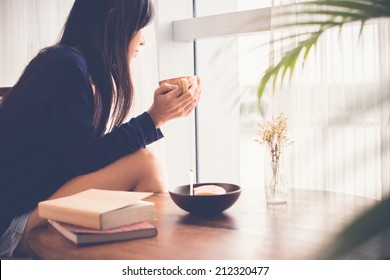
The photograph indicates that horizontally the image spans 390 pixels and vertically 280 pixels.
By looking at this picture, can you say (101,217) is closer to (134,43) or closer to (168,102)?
(168,102)

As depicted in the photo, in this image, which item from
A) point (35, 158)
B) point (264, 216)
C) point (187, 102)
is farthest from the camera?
point (187, 102)

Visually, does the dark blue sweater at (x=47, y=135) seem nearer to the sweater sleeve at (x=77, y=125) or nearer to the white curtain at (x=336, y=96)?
the sweater sleeve at (x=77, y=125)

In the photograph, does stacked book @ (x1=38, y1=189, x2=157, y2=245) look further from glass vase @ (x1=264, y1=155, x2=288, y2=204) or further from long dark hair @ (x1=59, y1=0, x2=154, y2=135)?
long dark hair @ (x1=59, y1=0, x2=154, y2=135)

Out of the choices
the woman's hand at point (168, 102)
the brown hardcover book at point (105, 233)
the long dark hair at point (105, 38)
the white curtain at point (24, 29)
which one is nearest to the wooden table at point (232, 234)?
the brown hardcover book at point (105, 233)

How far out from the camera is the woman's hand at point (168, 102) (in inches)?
61.4

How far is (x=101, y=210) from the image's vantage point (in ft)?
3.08

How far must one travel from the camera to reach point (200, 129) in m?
2.89

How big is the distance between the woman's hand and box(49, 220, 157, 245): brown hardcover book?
0.63 meters

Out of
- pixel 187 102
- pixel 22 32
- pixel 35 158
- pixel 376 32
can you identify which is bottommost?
pixel 35 158

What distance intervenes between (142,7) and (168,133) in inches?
44.8

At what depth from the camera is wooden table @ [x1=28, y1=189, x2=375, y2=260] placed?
2.87 feet

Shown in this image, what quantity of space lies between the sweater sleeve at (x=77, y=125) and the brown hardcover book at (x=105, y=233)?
444 millimetres

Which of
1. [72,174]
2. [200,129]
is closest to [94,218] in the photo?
[72,174]
